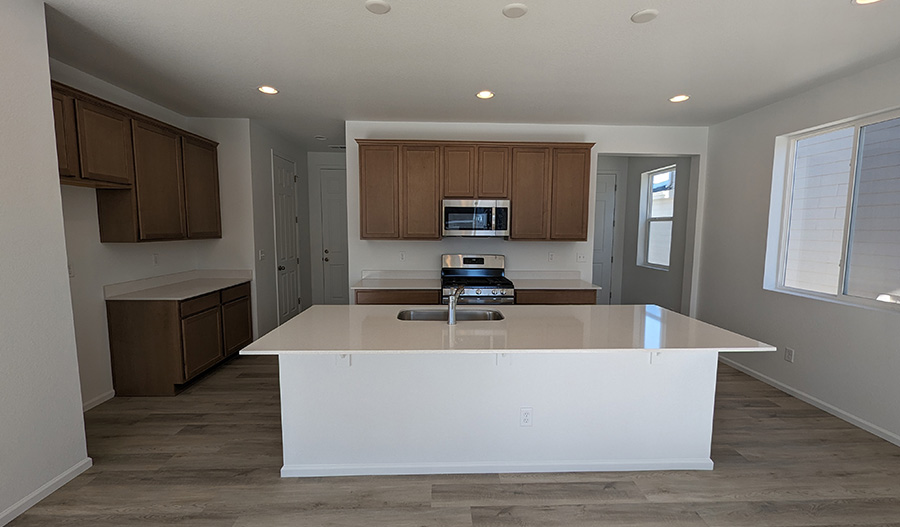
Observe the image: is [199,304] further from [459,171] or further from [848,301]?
[848,301]

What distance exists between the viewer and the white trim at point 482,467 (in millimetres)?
2193

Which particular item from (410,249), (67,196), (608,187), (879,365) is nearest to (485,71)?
(410,249)

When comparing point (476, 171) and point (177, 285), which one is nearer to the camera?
point (177, 285)

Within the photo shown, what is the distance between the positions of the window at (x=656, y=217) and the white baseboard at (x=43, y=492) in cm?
570

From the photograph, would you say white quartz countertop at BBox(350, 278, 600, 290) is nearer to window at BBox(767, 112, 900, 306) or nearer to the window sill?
the window sill

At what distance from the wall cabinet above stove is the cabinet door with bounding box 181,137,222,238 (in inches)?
59.5

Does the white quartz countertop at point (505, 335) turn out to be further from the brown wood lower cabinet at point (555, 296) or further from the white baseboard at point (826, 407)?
the white baseboard at point (826, 407)

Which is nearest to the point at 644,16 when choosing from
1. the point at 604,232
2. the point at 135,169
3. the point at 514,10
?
the point at 514,10

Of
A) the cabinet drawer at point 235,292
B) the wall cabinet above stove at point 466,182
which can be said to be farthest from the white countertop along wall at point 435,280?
the cabinet drawer at point 235,292

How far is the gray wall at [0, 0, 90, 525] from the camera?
179 cm

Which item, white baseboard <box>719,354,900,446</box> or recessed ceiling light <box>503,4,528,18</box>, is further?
white baseboard <box>719,354,900,446</box>

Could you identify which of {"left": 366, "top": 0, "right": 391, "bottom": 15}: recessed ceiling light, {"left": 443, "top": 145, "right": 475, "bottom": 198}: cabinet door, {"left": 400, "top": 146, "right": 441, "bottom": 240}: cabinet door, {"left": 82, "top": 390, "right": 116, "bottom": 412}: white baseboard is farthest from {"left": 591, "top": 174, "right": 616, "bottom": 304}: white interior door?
{"left": 82, "top": 390, "right": 116, "bottom": 412}: white baseboard

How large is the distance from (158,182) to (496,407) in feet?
10.5

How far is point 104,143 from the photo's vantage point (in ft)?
8.74
